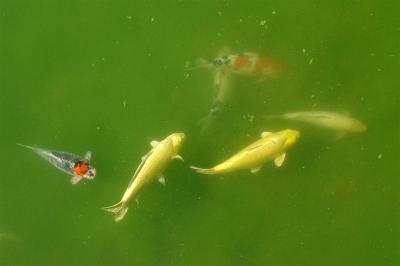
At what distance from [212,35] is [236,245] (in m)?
1.57

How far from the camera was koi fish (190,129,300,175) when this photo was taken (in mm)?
3146

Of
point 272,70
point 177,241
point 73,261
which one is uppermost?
point 272,70

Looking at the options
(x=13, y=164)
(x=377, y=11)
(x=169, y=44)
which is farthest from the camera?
(x=13, y=164)

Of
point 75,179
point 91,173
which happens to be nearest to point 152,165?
point 91,173

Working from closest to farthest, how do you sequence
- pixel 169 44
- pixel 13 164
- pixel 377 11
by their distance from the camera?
pixel 377 11 → pixel 169 44 → pixel 13 164

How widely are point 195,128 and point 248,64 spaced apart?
24.1 inches

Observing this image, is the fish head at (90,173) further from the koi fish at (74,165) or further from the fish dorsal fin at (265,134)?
the fish dorsal fin at (265,134)

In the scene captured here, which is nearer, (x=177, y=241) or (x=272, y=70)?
(x=272, y=70)

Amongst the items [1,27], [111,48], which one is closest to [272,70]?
[111,48]

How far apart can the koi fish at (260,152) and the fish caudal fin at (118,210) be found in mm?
631

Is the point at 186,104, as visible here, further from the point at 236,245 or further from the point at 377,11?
the point at 377,11

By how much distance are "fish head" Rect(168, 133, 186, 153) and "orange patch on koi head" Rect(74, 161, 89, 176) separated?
0.64m

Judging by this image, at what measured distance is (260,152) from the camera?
3.15 m

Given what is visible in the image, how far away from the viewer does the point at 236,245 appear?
3.73 meters
